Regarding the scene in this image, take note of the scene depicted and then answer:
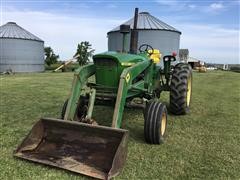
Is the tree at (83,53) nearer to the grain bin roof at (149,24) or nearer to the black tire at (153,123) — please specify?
the grain bin roof at (149,24)

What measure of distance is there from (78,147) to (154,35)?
79.2ft

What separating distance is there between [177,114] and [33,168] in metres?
3.57

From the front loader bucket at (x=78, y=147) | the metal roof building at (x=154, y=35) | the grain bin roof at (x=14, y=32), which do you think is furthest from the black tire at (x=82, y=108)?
the grain bin roof at (x=14, y=32)

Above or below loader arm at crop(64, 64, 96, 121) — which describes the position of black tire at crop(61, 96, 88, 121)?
below

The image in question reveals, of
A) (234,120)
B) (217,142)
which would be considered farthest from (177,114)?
(217,142)

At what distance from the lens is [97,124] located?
14.1 ft

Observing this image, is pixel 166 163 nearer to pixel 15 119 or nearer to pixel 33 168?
pixel 33 168

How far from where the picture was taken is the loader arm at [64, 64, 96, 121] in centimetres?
456

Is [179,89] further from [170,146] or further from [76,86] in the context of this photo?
[76,86]

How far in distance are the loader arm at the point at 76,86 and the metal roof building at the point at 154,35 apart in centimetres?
2160

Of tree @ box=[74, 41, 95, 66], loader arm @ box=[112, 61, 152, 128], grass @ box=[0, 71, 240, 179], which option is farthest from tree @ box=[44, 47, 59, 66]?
loader arm @ box=[112, 61, 152, 128]

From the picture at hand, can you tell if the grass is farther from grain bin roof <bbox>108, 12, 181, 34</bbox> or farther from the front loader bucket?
grain bin roof <bbox>108, 12, 181, 34</bbox>

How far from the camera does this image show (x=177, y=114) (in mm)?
6547

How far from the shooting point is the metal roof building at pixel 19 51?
97.2ft
